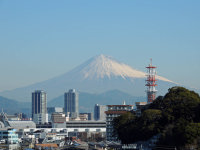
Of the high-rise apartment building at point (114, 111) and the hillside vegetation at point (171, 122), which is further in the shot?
the high-rise apartment building at point (114, 111)

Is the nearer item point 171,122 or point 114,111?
point 171,122

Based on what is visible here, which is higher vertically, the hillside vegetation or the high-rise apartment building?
the high-rise apartment building

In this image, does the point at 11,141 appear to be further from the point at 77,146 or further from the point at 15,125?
the point at 15,125

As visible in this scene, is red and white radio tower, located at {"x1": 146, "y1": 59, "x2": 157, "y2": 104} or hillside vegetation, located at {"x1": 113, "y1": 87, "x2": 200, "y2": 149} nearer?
hillside vegetation, located at {"x1": 113, "y1": 87, "x2": 200, "y2": 149}

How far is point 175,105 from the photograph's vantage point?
8350 centimetres

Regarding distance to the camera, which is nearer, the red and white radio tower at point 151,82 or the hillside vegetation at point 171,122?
the hillside vegetation at point 171,122

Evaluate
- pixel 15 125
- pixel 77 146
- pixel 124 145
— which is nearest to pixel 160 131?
pixel 124 145

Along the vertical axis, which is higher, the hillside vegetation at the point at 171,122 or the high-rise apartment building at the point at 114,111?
the high-rise apartment building at the point at 114,111

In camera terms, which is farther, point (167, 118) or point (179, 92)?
point (179, 92)

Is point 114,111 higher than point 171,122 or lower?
higher

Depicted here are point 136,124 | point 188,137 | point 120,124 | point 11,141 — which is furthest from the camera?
point 11,141

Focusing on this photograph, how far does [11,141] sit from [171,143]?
136ft

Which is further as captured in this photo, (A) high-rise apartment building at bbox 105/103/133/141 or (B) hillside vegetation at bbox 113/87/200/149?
(A) high-rise apartment building at bbox 105/103/133/141

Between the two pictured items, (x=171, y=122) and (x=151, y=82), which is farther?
(x=151, y=82)
